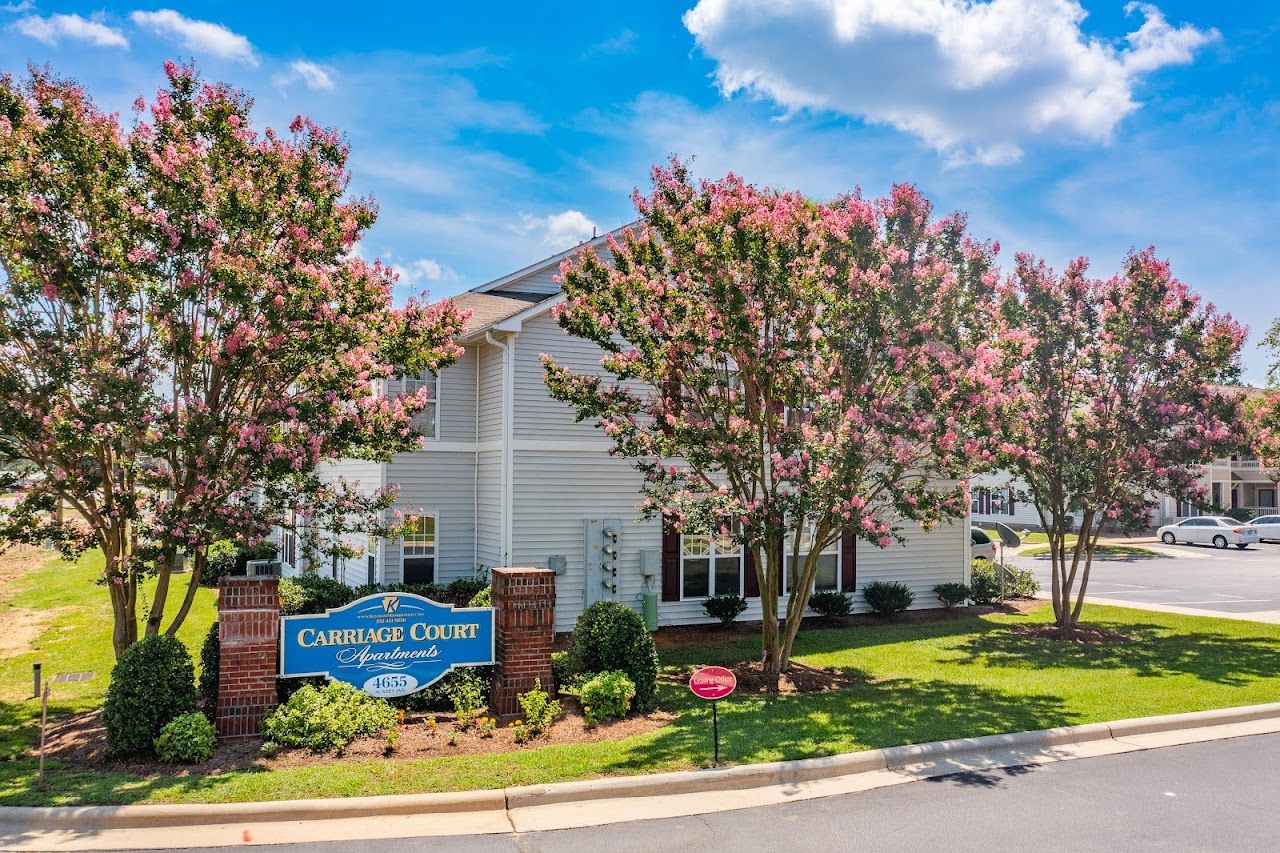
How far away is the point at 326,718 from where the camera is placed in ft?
32.7

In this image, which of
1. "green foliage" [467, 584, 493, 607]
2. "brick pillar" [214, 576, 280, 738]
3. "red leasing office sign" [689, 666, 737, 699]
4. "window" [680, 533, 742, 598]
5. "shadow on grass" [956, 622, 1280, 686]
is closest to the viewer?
"red leasing office sign" [689, 666, 737, 699]

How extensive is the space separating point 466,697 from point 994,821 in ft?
21.0

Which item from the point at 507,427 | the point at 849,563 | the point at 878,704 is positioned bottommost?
the point at 878,704

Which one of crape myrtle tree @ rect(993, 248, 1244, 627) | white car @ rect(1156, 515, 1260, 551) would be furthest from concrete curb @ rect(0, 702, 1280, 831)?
white car @ rect(1156, 515, 1260, 551)

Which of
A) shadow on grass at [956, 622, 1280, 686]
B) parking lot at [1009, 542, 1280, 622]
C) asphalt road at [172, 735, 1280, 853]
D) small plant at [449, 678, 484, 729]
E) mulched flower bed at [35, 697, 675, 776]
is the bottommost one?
parking lot at [1009, 542, 1280, 622]

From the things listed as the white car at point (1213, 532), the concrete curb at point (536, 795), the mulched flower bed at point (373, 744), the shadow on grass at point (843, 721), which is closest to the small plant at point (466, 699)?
the mulched flower bed at point (373, 744)

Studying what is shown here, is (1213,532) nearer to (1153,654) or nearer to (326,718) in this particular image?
(1153,654)

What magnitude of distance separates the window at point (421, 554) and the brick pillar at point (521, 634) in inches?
282

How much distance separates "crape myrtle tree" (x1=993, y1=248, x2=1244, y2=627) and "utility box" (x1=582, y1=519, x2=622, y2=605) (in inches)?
303

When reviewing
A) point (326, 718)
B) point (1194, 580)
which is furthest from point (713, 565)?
point (1194, 580)

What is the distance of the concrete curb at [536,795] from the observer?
25.4 ft

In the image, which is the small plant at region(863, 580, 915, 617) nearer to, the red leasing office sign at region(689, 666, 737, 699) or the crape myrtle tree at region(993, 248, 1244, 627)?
the crape myrtle tree at region(993, 248, 1244, 627)

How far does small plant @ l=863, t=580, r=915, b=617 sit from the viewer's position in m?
20.3

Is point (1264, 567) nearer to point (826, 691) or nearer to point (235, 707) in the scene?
point (826, 691)
